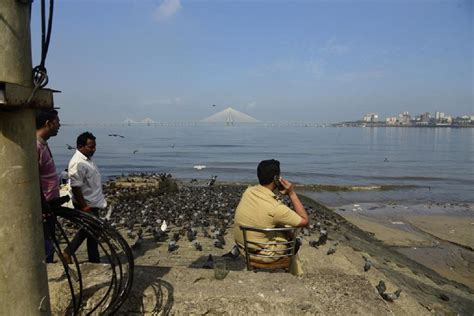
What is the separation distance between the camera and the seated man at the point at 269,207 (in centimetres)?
414

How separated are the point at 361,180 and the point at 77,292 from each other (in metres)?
28.8

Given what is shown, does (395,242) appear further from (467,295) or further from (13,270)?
(13,270)

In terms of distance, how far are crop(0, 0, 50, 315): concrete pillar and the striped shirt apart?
1997 mm

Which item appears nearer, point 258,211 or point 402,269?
point 258,211

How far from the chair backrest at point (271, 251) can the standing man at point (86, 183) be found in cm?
212

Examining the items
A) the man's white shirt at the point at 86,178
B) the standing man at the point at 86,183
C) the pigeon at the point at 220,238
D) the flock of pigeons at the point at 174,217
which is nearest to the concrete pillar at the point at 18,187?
the standing man at the point at 86,183

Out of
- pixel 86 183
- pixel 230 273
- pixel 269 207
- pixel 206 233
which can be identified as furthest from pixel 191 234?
pixel 230 273

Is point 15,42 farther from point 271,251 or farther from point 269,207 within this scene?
point 271,251

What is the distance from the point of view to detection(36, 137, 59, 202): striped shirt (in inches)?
162

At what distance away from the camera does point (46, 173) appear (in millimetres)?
4160

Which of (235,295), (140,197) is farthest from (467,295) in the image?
(140,197)

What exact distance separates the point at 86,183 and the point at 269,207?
8.69 feet

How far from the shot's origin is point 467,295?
24.6 ft

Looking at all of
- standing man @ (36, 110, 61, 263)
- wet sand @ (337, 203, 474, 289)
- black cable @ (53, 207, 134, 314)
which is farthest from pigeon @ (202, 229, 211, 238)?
wet sand @ (337, 203, 474, 289)
